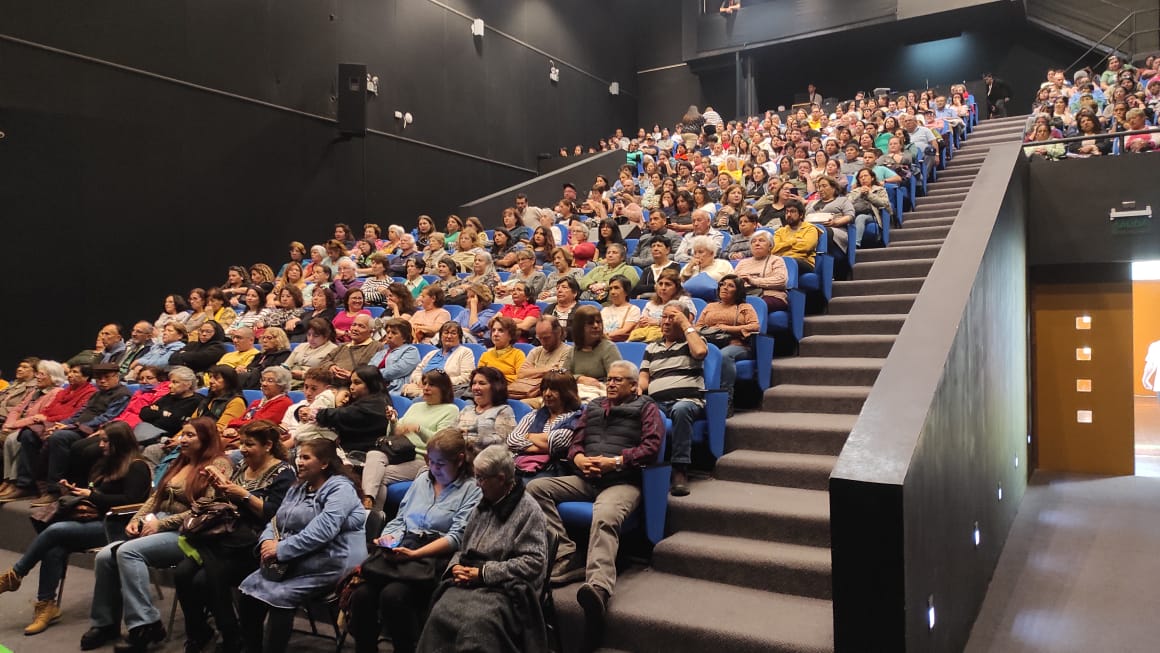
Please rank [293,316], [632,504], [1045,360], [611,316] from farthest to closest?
1. [1045,360]
2. [293,316]
3. [611,316]
4. [632,504]

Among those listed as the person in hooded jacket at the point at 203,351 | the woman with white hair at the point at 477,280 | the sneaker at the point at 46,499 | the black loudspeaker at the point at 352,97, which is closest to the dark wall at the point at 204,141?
the black loudspeaker at the point at 352,97

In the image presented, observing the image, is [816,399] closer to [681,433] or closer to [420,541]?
[681,433]

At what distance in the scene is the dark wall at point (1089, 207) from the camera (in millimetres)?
5809

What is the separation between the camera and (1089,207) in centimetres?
596

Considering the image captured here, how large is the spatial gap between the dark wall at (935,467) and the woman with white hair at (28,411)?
4681 mm

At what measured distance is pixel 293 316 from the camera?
18.9ft

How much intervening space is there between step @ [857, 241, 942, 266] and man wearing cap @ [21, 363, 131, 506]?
15.5 ft

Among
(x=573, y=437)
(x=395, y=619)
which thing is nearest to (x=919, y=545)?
(x=573, y=437)

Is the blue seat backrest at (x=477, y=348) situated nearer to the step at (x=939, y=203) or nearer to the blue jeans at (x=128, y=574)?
the blue jeans at (x=128, y=574)

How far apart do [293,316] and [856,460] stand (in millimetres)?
4731

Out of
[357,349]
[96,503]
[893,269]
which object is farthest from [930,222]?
[96,503]

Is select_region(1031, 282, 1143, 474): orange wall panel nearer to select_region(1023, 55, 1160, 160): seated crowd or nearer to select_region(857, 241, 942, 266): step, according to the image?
select_region(1023, 55, 1160, 160): seated crowd

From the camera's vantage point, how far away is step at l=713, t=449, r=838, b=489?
314 centimetres

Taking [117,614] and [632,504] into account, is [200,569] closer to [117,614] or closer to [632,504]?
[117,614]
